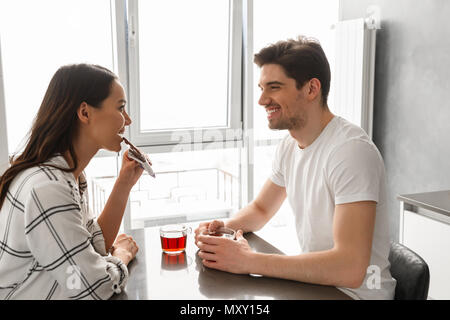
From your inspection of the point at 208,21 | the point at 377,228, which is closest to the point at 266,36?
the point at 208,21

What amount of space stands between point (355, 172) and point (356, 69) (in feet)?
5.87

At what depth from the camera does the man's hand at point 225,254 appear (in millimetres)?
1119

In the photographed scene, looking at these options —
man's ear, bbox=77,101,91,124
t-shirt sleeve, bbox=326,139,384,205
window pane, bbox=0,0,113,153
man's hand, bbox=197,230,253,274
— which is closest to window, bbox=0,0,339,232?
window pane, bbox=0,0,113,153

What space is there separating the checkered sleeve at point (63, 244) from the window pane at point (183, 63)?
1844 millimetres

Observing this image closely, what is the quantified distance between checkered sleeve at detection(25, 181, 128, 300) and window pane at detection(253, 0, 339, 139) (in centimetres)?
209

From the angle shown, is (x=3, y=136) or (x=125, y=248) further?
(x=3, y=136)

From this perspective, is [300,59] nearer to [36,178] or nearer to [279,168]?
[279,168]

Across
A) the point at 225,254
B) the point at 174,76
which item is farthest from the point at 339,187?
the point at 174,76

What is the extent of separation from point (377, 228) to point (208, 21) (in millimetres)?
1960

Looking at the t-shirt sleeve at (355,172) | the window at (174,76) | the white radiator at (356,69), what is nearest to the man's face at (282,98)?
the t-shirt sleeve at (355,172)

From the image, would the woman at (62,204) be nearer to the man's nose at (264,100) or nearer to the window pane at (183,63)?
the man's nose at (264,100)

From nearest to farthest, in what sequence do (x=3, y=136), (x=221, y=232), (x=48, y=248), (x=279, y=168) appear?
1. (x=48, y=248)
2. (x=221, y=232)
3. (x=279, y=168)
4. (x=3, y=136)

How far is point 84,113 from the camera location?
1.19m

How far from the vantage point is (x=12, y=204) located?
1035 millimetres
